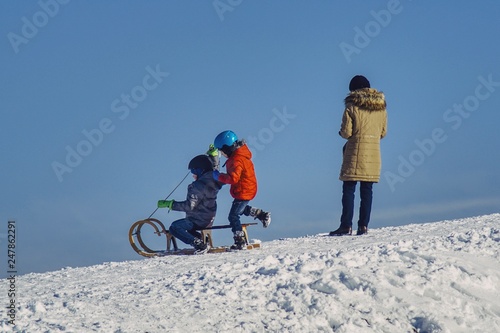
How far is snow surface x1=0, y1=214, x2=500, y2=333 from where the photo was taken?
6.85 metres

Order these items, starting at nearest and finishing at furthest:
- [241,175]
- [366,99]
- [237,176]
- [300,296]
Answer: [300,296] < [237,176] < [241,175] < [366,99]

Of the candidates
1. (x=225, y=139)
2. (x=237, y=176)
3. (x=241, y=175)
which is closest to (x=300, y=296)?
(x=237, y=176)

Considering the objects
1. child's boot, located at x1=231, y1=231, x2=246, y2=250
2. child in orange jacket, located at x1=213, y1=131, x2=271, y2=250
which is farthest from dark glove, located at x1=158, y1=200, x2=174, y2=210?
child's boot, located at x1=231, y1=231, x2=246, y2=250

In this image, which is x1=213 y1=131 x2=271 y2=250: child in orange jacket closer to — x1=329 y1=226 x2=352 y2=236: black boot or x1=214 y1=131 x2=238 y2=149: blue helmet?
x1=214 y1=131 x2=238 y2=149: blue helmet

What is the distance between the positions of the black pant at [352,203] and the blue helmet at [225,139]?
Result: 6.68 feet

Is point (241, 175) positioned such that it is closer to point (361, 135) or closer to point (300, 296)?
point (361, 135)

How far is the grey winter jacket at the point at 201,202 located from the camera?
11531 mm

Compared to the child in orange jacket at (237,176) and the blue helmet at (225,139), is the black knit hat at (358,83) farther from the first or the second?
the blue helmet at (225,139)

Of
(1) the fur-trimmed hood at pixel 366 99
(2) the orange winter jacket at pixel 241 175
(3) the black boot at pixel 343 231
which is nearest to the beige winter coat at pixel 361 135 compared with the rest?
(1) the fur-trimmed hood at pixel 366 99

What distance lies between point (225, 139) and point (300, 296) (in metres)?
4.33

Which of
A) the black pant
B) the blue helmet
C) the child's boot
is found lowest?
the child's boot

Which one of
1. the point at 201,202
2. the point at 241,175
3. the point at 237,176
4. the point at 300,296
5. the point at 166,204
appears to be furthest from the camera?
the point at 166,204

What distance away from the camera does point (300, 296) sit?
23.8 ft

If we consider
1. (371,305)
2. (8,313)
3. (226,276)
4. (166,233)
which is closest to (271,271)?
(226,276)
